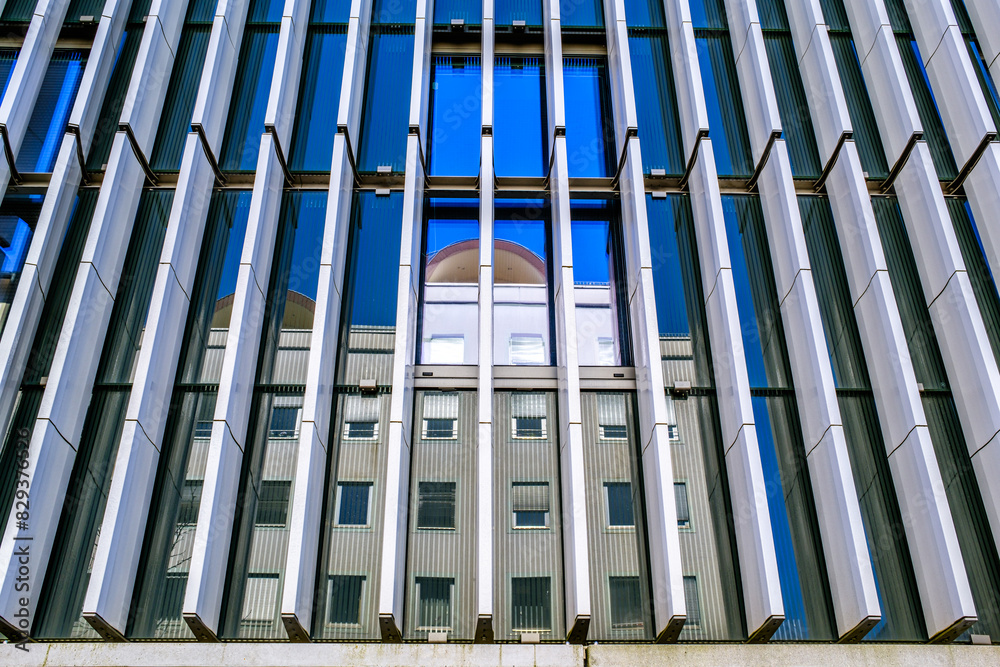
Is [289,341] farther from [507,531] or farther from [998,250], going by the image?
[998,250]

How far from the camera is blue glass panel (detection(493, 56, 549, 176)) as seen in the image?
17031mm

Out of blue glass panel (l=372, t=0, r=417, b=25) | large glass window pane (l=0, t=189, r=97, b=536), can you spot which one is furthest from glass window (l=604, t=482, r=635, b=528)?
blue glass panel (l=372, t=0, r=417, b=25)

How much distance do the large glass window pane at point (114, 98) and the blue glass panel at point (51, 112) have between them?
730 millimetres

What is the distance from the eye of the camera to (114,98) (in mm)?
17094

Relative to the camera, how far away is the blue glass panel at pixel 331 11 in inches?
739

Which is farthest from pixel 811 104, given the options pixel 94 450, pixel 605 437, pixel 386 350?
pixel 94 450

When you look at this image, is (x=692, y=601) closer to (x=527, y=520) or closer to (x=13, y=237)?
(x=527, y=520)

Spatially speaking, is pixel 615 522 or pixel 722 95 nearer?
pixel 615 522

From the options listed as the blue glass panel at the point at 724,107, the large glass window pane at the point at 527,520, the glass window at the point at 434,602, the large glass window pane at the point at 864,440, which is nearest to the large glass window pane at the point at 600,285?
the large glass window pane at the point at 527,520

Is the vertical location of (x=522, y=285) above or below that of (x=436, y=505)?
above

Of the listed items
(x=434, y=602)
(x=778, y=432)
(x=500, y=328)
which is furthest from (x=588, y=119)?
(x=434, y=602)

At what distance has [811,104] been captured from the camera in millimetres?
16906

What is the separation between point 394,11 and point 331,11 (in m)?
1.38

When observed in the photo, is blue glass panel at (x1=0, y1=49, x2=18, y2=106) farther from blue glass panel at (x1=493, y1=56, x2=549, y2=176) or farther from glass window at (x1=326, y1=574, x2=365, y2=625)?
glass window at (x1=326, y1=574, x2=365, y2=625)
